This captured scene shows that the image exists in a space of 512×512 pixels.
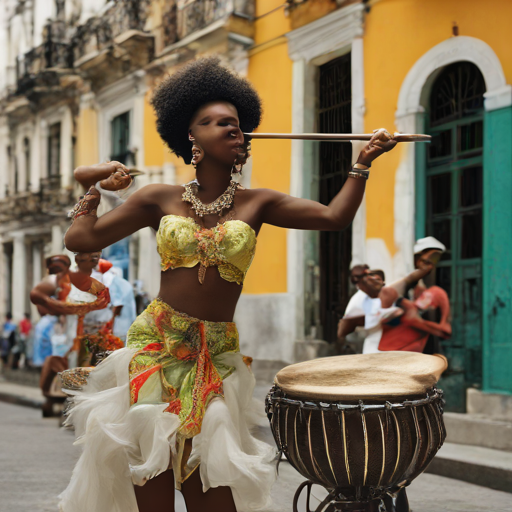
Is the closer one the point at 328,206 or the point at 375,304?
the point at 328,206

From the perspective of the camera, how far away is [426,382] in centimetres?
337

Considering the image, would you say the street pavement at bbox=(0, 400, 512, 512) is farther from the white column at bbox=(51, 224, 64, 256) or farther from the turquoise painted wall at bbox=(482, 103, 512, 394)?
the white column at bbox=(51, 224, 64, 256)

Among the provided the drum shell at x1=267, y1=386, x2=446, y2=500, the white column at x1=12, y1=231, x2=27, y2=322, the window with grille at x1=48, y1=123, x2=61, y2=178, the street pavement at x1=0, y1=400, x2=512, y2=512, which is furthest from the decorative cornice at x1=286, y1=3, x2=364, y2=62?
the white column at x1=12, y1=231, x2=27, y2=322

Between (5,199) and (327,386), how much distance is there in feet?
68.2

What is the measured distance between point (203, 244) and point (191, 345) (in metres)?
0.40

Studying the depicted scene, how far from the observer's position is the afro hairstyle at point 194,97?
3.34m

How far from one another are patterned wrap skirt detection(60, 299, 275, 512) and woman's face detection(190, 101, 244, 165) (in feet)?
2.06

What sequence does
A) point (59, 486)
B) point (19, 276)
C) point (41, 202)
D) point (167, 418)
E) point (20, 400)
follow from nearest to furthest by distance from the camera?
point (167, 418) → point (59, 486) → point (20, 400) → point (41, 202) → point (19, 276)

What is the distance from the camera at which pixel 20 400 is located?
1268 cm

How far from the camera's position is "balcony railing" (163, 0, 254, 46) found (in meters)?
12.3

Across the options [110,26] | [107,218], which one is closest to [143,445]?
[107,218]

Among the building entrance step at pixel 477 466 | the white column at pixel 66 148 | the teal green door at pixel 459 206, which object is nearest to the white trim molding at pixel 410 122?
the teal green door at pixel 459 206

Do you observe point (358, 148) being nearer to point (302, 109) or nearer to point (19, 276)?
point (302, 109)

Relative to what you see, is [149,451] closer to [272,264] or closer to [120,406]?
[120,406]
